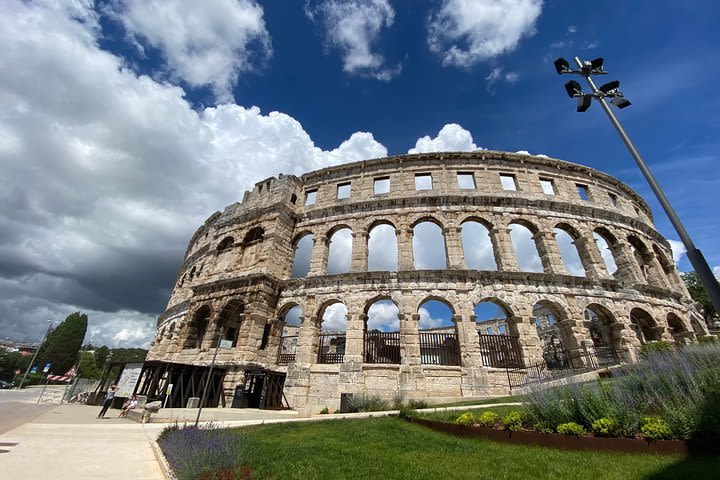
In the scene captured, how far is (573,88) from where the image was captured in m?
7.42

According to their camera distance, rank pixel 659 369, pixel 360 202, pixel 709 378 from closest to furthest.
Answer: pixel 709 378 < pixel 659 369 < pixel 360 202

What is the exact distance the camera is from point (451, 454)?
205 inches

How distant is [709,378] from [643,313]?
580 inches

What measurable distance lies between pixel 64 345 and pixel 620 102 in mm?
72484

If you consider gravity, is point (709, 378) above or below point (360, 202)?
below

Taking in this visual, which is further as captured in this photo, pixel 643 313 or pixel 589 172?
pixel 589 172

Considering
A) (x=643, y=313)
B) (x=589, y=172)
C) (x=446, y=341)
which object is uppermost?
(x=589, y=172)

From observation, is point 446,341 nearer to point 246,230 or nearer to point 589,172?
point 246,230

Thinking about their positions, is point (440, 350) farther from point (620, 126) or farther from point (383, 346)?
point (620, 126)

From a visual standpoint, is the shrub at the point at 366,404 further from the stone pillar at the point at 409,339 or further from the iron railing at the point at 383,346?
the iron railing at the point at 383,346

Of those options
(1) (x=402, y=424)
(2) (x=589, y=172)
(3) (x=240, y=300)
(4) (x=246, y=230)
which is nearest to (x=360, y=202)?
(4) (x=246, y=230)

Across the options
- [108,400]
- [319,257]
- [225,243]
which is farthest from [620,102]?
[225,243]

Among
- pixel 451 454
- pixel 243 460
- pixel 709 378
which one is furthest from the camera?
pixel 709 378

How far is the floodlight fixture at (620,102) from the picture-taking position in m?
6.92
